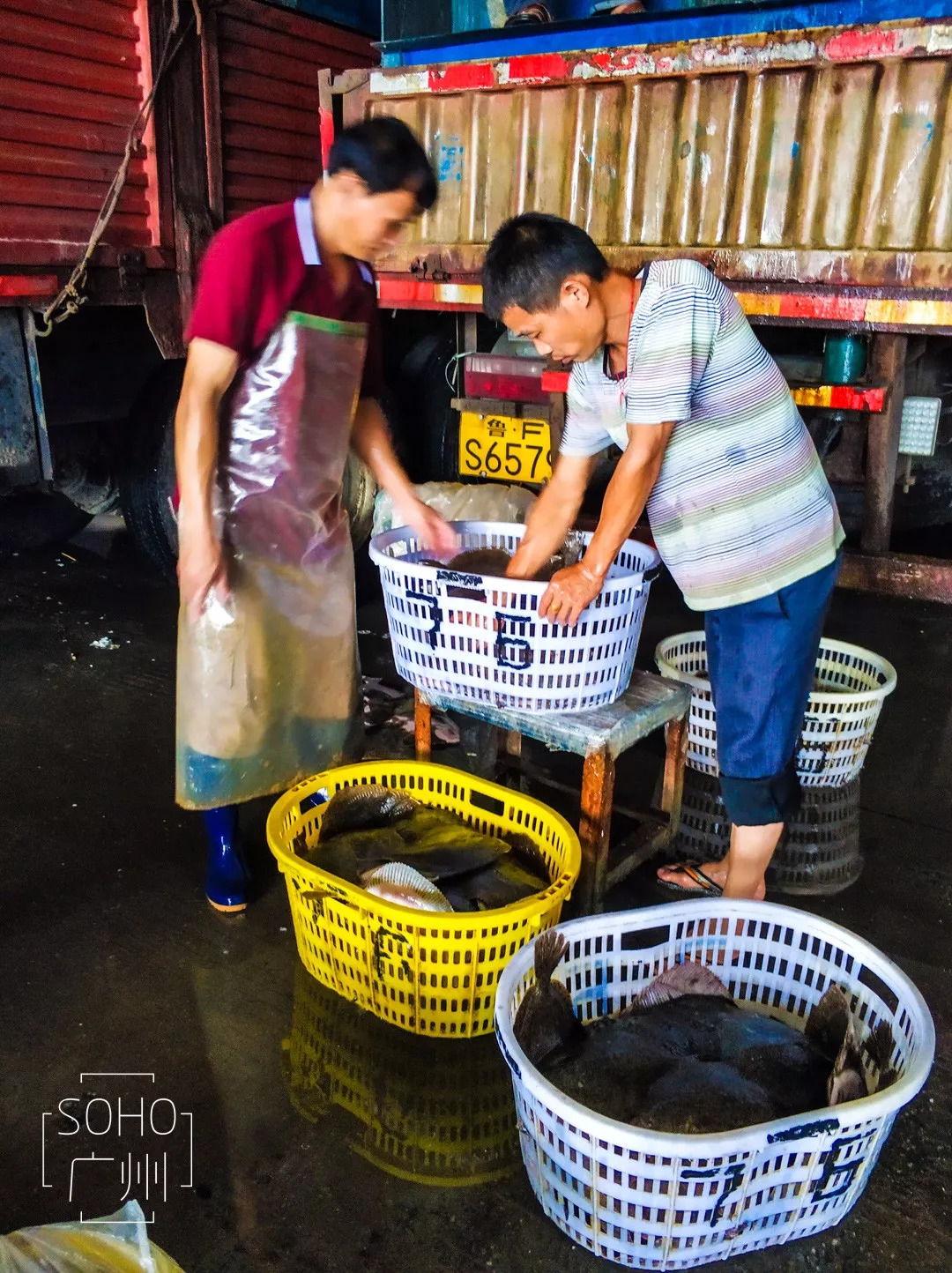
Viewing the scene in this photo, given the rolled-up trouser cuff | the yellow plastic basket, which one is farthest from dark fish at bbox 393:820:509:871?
the rolled-up trouser cuff

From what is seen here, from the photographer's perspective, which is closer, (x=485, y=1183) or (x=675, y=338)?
(x=485, y=1183)

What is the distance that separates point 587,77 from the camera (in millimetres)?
4176

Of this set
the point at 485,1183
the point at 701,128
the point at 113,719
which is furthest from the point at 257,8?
the point at 485,1183

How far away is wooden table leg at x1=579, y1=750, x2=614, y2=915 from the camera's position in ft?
7.97

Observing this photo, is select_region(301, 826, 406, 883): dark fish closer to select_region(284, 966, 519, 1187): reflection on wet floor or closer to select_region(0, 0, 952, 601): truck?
select_region(284, 966, 519, 1187): reflection on wet floor

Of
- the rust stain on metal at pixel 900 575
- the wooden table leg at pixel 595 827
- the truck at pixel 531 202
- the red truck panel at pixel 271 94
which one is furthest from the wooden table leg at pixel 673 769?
the red truck panel at pixel 271 94

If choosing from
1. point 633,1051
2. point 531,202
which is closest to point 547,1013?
point 633,1051

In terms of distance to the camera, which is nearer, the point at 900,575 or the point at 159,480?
the point at 900,575

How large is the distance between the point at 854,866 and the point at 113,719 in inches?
103

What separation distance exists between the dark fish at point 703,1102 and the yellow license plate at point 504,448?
131 inches

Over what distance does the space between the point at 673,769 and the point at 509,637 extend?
29.0 inches

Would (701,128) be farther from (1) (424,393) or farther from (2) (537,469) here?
(1) (424,393)

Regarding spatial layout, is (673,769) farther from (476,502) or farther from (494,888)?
(476,502)

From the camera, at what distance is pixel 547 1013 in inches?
70.6
